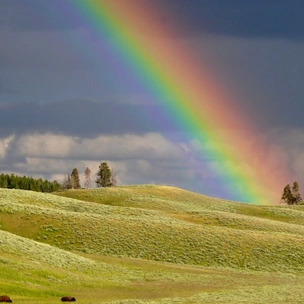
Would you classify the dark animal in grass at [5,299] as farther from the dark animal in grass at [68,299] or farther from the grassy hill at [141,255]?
the dark animal in grass at [68,299]

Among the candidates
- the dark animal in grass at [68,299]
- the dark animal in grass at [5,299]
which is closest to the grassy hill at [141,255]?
the dark animal in grass at [68,299]

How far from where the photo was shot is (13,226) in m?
89.8

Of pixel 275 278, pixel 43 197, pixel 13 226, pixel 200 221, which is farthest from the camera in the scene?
pixel 43 197

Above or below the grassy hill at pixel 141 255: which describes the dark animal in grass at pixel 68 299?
below

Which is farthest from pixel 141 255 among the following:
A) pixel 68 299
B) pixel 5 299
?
pixel 5 299

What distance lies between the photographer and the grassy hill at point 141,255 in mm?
57344

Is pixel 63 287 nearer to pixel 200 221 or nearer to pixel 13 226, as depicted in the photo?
pixel 13 226

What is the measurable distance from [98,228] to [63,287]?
115 feet

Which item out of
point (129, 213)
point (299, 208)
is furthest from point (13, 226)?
point (299, 208)

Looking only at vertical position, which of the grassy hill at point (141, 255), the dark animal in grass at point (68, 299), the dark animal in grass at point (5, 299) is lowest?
the dark animal in grass at point (68, 299)

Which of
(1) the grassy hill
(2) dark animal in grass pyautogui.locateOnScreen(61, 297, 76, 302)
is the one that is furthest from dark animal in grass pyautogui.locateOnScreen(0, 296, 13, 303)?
(2) dark animal in grass pyautogui.locateOnScreen(61, 297, 76, 302)

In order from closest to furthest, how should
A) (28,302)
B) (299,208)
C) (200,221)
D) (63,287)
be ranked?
(28,302)
(63,287)
(200,221)
(299,208)

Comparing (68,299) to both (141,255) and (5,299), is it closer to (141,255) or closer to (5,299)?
(5,299)

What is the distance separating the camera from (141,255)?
85.3m
